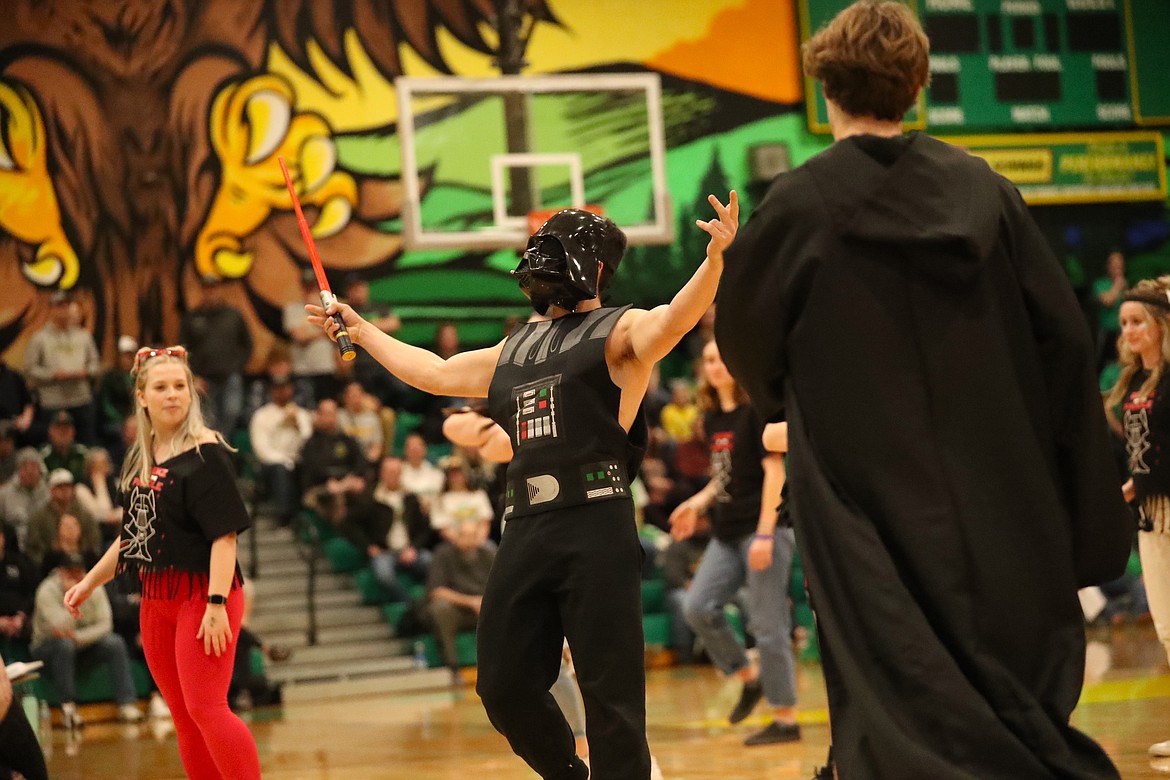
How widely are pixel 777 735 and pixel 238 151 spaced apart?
11.7 meters

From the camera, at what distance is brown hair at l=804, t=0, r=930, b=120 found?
286 centimetres

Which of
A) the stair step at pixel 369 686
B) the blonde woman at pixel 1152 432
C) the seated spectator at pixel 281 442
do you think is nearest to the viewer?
the blonde woman at pixel 1152 432

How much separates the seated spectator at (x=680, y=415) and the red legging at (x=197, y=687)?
993 cm

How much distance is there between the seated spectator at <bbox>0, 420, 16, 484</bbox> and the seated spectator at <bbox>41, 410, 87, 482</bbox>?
0.34 meters

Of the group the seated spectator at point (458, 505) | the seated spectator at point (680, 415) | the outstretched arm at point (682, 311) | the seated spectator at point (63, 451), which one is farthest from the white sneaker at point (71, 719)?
the outstretched arm at point (682, 311)

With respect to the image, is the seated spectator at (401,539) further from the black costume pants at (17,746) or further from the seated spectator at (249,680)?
the black costume pants at (17,746)

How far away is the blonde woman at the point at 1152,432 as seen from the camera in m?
5.98

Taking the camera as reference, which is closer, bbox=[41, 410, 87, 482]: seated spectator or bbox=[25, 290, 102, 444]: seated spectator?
bbox=[41, 410, 87, 482]: seated spectator

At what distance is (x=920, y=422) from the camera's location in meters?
2.81

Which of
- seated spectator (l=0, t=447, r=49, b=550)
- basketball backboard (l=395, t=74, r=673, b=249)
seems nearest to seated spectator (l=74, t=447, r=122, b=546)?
seated spectator (l=0, t=447, r=49, b=550)

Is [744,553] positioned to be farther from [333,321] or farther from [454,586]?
[454,586]

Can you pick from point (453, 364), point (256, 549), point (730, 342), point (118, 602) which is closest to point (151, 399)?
point (453, 364)

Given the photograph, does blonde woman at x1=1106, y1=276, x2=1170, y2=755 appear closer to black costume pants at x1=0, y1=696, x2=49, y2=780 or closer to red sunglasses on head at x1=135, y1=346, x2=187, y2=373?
red sunglasses on head at x1=135, y1=346, x2=187, y2=373

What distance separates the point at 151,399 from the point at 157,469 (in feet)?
0.88
